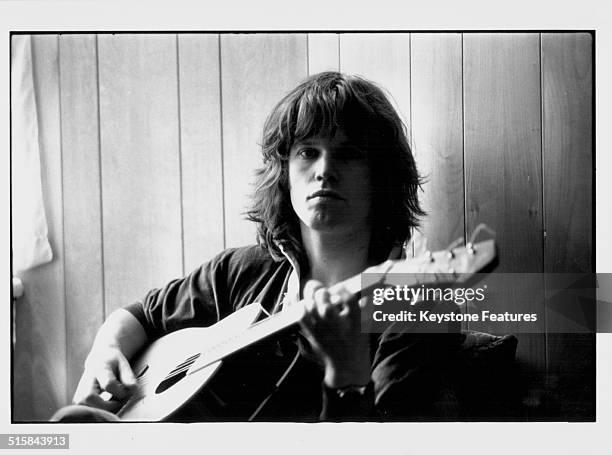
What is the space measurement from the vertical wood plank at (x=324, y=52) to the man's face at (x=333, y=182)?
14cm

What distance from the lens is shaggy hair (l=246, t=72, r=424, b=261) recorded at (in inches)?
60.9

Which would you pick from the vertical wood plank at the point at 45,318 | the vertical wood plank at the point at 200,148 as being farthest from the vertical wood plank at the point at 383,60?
the vertical wood plank at the point at 45,318

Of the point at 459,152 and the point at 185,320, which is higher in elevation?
the point at 459,152

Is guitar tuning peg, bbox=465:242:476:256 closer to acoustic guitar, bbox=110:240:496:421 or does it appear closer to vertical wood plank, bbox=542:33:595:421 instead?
acoustic guitar, bbox=110:240:496:421

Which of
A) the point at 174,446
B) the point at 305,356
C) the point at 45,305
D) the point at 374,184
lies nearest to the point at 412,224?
the point at 374,184

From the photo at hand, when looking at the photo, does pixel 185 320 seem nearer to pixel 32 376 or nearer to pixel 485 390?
pixel 32 376

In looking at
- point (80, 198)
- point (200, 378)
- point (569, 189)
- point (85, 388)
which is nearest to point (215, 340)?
point (200, 378)

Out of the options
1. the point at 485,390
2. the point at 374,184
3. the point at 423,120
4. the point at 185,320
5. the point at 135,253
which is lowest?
the point at 485,390

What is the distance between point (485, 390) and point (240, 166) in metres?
0.69

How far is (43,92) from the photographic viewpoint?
63.1 inches

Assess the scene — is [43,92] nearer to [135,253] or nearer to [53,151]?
[53,151]

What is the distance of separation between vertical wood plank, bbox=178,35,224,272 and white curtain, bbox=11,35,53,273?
0.31 metres

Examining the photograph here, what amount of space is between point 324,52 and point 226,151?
287 millimetres

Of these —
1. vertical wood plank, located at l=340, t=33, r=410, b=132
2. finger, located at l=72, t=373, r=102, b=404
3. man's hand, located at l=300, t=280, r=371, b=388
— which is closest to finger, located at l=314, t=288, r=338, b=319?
man's hand, located at l=300, t=280, r=371, b=388
